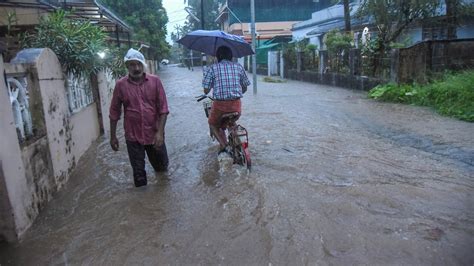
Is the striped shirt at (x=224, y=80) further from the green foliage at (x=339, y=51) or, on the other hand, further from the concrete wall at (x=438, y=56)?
the green foliage at (x=339, y=51)

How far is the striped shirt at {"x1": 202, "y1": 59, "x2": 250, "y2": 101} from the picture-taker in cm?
552

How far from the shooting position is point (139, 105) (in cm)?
470

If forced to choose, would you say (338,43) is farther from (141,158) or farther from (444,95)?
(141,158)

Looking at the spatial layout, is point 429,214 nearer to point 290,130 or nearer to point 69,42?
point 290,130

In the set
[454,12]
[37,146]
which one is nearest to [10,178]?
[37,146]

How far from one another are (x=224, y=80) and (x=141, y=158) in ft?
4.95

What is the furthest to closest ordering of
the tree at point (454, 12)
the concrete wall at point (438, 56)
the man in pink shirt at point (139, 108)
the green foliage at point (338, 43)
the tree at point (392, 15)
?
the green foliage at point (338, 43) < the tree at point (454, 12) < the tree at point (392, 15) < the concrete wall at point (438, 56) < the man in pink shirt at point (139, 108)

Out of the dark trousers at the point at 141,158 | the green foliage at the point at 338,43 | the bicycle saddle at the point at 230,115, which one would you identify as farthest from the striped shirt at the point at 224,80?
the green foliage at the point at 338,43

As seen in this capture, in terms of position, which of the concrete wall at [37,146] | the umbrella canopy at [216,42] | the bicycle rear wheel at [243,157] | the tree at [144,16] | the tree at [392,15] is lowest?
the bicycle rear wheel at [243,157]

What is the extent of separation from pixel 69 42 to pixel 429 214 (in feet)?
17.5

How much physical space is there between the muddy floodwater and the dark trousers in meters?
0.16

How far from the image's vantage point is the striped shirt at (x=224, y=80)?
5.52m

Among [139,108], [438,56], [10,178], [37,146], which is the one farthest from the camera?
[438,56]

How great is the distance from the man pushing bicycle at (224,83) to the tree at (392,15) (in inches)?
402
